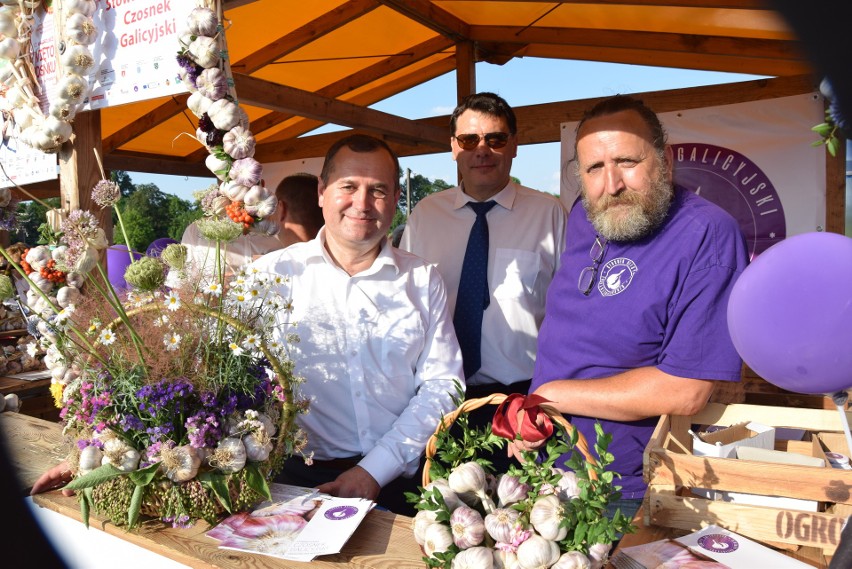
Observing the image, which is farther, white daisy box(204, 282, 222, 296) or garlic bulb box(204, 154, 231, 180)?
garlic bulb box(204, 154, 231, 180)

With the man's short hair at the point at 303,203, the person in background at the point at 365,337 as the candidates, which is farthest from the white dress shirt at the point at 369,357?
the man's short hair at the point at 303,203

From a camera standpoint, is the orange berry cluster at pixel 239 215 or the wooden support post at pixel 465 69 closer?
the orange berry cluster at pixel 239 215

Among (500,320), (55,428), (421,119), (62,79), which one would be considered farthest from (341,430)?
(421,119)

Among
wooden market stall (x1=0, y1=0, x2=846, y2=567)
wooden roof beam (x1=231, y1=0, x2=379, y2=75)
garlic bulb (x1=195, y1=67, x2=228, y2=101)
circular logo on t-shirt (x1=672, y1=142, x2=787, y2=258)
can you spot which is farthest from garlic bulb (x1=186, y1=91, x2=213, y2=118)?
circular logo on t-shirt (x1=672, y1=142, x2=787, y2=258)

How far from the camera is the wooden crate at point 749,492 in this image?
45.1 inches

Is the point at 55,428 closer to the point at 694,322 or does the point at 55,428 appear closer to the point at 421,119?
the point at 694,322

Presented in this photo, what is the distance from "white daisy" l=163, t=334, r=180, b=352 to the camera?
4.44 ft

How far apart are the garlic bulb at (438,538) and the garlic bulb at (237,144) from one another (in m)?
1.07

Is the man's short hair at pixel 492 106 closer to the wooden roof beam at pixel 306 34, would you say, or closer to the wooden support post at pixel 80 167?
the wooden support post at pixel 80 167

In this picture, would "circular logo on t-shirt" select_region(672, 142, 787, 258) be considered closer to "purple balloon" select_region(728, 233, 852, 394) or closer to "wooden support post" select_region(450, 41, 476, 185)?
"wooden support post" select_region(450, 41, 476, 185)

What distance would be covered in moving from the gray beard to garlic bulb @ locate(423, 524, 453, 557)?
1.09m

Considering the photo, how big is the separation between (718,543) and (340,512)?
2.73 ft

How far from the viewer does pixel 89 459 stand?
1.36 m

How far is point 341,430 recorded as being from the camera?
2059mm
